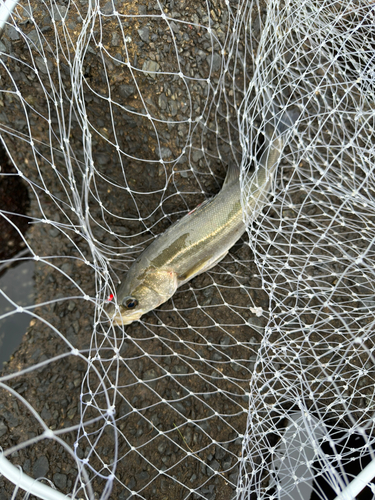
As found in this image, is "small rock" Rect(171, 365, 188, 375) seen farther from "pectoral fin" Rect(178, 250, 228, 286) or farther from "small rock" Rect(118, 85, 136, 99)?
"small rock" Rect(118, 85, 136, 99)

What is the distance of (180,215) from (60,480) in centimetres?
232

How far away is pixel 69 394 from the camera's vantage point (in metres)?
2.84

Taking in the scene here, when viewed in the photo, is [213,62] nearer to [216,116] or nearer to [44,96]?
[216,116]

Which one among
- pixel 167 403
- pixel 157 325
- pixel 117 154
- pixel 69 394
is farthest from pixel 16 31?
pixel 167 403

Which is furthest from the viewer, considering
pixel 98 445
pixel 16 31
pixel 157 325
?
pixel 157 325

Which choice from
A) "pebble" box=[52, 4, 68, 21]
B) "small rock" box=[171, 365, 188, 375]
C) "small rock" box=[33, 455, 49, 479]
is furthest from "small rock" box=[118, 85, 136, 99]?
"small rock" box=[33, 455, 49, 479]

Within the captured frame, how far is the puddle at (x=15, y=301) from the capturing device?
10.1 ft

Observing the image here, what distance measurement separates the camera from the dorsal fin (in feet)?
8.71

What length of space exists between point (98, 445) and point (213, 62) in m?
3.17

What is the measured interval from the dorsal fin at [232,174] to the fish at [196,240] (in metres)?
0.01

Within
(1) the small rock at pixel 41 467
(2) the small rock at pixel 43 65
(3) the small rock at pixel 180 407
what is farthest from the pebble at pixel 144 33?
(1) the small rock at pixel 41 467

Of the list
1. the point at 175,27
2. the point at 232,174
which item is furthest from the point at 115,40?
the point at 232,174

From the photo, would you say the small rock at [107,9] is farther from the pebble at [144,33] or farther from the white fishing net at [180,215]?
the pebble at [144,33]

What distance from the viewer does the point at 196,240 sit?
2.54 m
